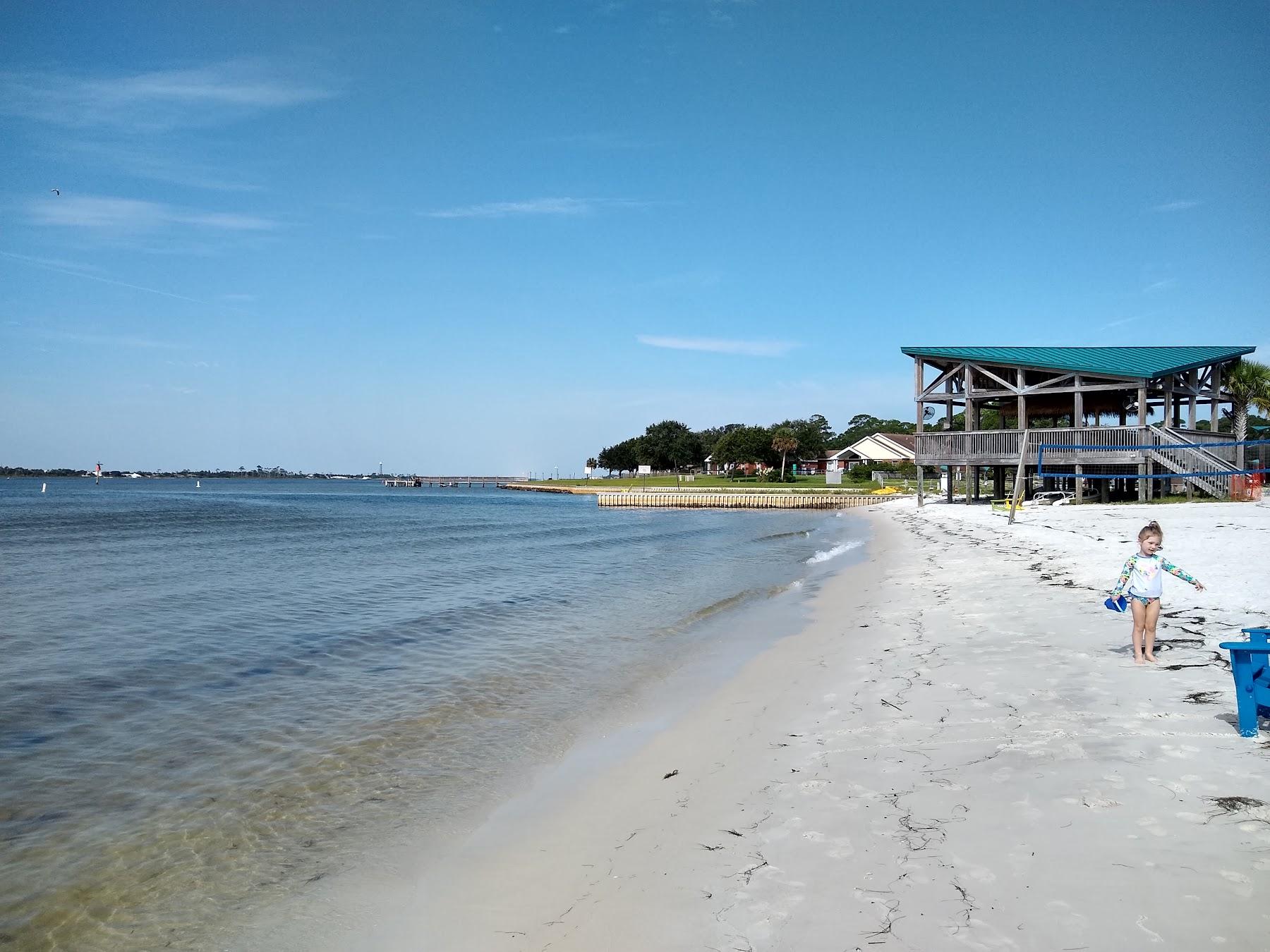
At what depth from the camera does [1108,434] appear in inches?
1163

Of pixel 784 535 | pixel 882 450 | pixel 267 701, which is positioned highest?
pixel 882 450

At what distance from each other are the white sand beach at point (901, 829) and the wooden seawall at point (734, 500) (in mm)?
54025

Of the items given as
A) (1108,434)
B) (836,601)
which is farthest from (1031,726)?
(1108,434)

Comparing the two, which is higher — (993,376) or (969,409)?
(993,376)

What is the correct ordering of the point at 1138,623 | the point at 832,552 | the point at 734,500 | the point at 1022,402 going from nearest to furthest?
the point at 1138,623 < the point at 832,552 < the point at 1022,402 < the point at 734,500

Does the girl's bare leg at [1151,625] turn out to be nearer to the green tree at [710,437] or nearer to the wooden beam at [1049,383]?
the wooden beam at [1049,383]

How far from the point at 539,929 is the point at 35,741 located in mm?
6553

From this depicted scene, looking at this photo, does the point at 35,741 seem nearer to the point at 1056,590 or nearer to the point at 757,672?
the point at 757,672

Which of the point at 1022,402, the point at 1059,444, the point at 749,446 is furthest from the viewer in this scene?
the point at 749,446

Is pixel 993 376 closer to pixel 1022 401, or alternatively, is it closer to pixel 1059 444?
pixel 1022 401

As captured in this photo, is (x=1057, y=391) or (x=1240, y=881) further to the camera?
(x=1057, y=391)

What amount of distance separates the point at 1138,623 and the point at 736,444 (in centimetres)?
9754

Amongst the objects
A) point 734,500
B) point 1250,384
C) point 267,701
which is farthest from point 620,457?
point 267,701

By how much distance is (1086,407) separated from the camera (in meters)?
35.9
